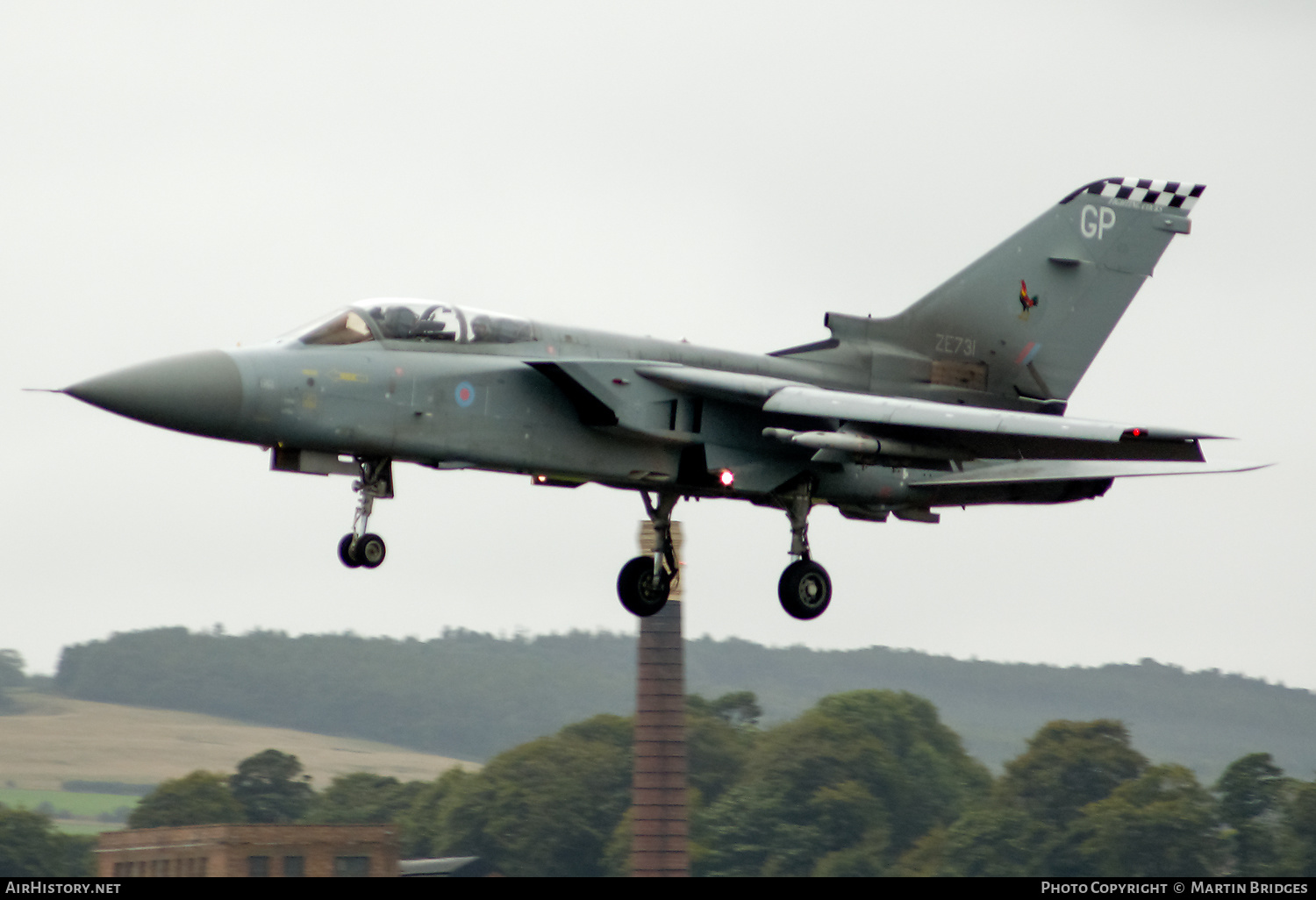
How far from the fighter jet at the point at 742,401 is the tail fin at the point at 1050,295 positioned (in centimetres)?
3

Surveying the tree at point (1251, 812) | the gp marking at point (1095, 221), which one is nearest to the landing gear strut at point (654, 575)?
the gp marking at point (1095, 221)

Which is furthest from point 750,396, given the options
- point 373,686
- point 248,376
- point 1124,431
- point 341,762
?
point 373,686

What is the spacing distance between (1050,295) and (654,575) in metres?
7.08

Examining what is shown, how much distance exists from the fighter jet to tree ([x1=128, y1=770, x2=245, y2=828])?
60.5 meters

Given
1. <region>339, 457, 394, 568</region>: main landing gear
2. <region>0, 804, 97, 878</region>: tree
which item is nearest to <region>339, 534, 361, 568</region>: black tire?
<region>339, 457, 394, 568</region>: main landing gear

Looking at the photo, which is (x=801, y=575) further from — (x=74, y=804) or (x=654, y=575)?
(x=74, y=804)

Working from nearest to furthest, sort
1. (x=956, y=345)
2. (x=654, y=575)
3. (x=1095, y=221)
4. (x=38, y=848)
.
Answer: (x=654, y=575) → (x=956, y=345) → (x=1095, y=221) → (x=38, y=848)

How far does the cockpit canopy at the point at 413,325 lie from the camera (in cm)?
1855

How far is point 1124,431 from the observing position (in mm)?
18219

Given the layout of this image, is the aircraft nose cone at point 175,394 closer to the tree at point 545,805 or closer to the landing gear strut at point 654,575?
the landing gear strut at point 654,575

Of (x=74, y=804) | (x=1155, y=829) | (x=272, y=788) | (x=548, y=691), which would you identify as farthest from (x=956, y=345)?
(x=548, y=691)

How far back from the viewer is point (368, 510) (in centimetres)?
1877
